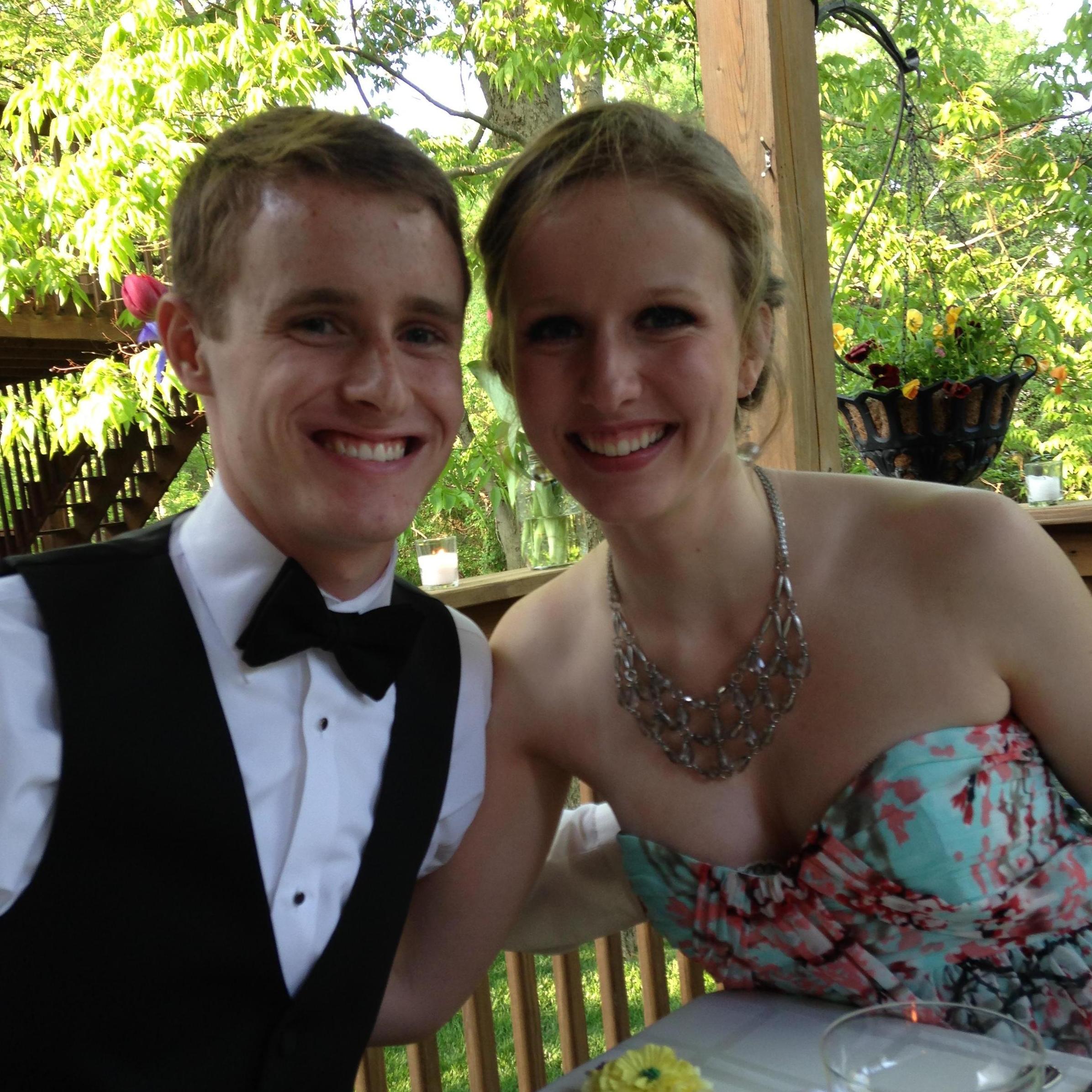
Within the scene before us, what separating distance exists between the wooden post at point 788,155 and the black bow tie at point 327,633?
3.81 feet

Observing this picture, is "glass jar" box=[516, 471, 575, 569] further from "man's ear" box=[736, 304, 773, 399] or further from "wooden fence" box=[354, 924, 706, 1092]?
"man's ear" box=[736, 304, 773, 399]

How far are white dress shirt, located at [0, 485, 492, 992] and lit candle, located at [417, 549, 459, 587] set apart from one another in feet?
3.28

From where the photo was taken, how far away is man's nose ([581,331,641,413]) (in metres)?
1.33

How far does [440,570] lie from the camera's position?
2.38m

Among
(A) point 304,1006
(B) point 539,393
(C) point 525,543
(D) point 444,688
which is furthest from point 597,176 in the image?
(C) point 525,543

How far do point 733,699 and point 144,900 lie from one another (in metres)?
0.76

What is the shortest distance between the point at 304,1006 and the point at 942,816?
29.6 inches

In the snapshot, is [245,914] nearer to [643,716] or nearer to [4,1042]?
[4,1042]

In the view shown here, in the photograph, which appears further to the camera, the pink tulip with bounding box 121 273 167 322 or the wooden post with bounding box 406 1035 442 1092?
the wooden post with bounding box 406 1035 442 1092

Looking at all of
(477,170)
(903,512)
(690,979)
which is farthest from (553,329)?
(477,170)

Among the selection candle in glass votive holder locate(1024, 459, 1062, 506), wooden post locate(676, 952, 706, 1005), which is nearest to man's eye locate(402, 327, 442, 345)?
wooden post locate(676, 952, 706, 1005)

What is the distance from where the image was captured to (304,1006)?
1.20 m

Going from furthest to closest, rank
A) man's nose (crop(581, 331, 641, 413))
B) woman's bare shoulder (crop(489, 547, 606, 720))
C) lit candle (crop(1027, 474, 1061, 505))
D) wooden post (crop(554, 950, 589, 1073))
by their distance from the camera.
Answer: lit candle (crop(1027, 474, 1061, 505)) < wooden post (crop(554, 950, 589, 1073)) < woman's bare shoulder (crop(489, 547, 606, 720)) < man's nose (crop(581, 331, 641, 413))

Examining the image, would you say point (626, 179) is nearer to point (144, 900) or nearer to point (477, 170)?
point (144, 900)
